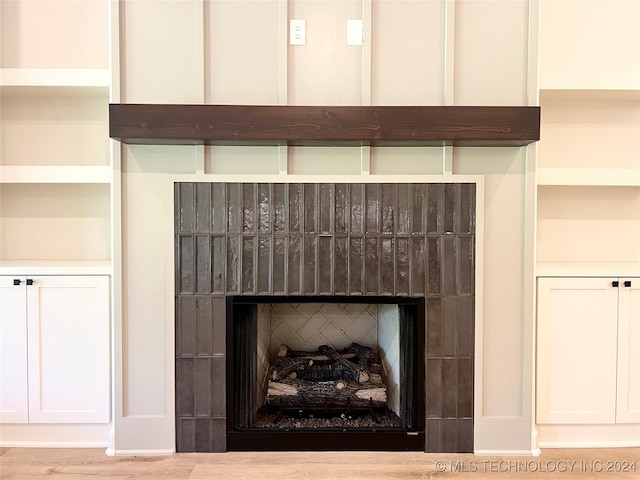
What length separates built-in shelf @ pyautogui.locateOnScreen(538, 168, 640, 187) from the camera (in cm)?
256

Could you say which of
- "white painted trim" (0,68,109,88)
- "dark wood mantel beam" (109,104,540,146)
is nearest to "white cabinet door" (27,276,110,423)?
"dark wood mantel beam" (109,104,540,146)

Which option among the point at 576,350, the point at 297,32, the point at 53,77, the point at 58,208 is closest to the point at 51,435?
the point at 58,208

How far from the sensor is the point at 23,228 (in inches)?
115

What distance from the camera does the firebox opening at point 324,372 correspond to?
8.15 ft

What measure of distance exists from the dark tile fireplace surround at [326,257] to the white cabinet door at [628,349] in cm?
76

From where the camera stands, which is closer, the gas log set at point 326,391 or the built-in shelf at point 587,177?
the built-in shelf at point 587,177

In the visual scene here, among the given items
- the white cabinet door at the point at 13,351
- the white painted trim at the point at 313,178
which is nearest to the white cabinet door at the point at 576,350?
the white painted trim at the point at 313,178

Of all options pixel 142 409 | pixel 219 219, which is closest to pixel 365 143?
pixel 219 219

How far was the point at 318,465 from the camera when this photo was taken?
2.37 metres

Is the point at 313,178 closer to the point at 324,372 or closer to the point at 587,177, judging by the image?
the point at 324,372

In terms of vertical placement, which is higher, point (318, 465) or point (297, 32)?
point (297, 32)

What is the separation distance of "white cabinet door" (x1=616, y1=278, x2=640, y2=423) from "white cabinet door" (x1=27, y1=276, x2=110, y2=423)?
2.53 metres

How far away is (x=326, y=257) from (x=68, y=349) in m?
1.35

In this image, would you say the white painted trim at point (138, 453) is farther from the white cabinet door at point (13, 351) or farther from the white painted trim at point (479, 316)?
the white painted trim at point (479, 316)
